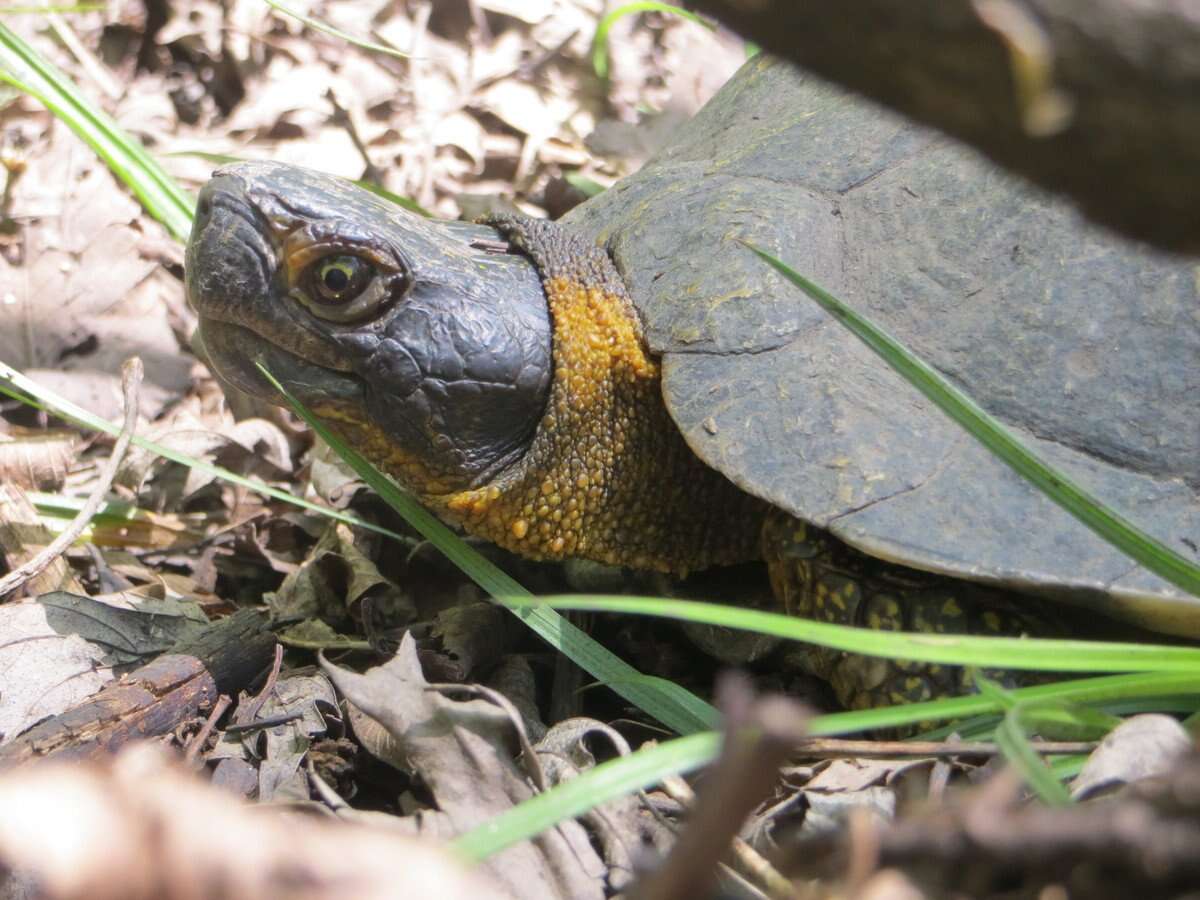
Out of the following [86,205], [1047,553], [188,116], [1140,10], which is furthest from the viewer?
[188,116]

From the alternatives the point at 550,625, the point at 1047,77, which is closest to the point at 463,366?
the point at 550,625

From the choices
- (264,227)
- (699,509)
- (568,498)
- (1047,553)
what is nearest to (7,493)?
(264,227)

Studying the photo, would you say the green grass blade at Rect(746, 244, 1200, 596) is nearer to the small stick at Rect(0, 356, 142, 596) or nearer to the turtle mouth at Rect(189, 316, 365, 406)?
the turtle mouth at Rect(189, 316, 365, 406)

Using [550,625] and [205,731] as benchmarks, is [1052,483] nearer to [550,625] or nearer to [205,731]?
[550,625]

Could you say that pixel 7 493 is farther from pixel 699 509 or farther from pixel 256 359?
pixel 699 509

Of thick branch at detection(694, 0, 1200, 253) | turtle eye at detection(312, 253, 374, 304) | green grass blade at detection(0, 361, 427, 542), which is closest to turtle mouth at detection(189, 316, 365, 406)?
turtle eye at detection(312, 253, 374, 304)

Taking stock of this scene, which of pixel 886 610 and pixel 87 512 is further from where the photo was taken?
pixel 87 512
